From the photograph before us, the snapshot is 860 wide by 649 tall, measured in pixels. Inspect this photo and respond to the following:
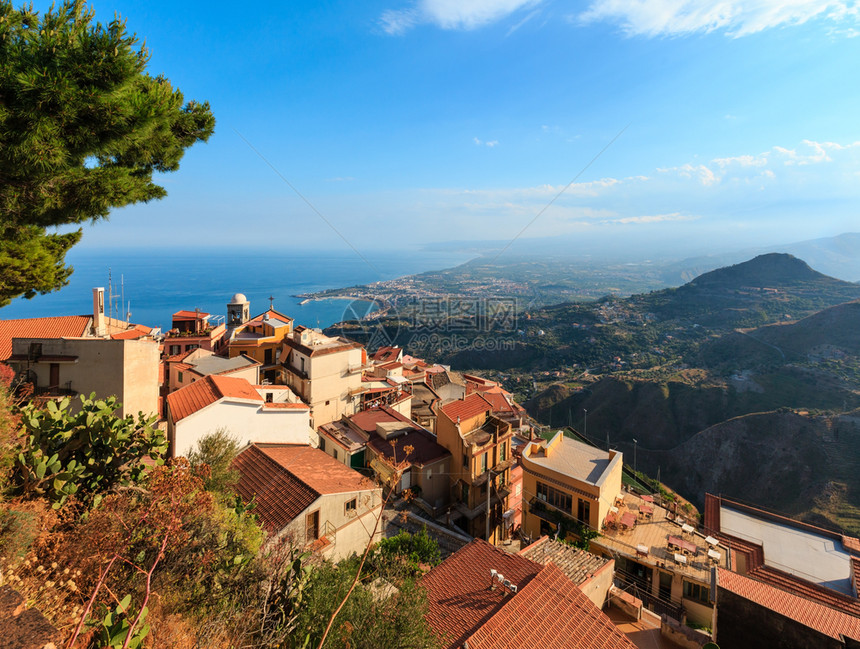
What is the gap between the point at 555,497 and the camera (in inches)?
531

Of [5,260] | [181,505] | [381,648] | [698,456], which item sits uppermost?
[5,260]

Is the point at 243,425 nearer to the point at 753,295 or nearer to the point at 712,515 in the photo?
the point at 712,515

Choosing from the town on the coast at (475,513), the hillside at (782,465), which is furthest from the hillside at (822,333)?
the town on the coast at (475,513)

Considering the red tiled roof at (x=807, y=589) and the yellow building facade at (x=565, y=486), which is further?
the yellow building facade at (x=565, y=486)

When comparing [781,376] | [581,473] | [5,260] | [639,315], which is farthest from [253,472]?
[639,315]

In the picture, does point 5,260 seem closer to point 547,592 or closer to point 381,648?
point 381,648

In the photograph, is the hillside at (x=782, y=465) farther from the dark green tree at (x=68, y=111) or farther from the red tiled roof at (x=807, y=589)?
the dark green tree at (x=68, y=111)

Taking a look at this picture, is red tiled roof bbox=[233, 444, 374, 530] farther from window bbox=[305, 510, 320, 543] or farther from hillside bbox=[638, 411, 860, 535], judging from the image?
hillside bbox=[638, 411, 860, 535]

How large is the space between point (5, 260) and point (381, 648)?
29.5 feet

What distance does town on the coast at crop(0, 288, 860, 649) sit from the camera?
662cm

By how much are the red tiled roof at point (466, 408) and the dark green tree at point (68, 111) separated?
12.4m

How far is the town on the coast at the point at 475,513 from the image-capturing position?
662 centimetres

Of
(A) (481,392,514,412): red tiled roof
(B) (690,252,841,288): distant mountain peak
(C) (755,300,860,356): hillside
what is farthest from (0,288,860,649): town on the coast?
(B) (690,252,841,288): distant mountain peak

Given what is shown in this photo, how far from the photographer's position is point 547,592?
22.8 feet
